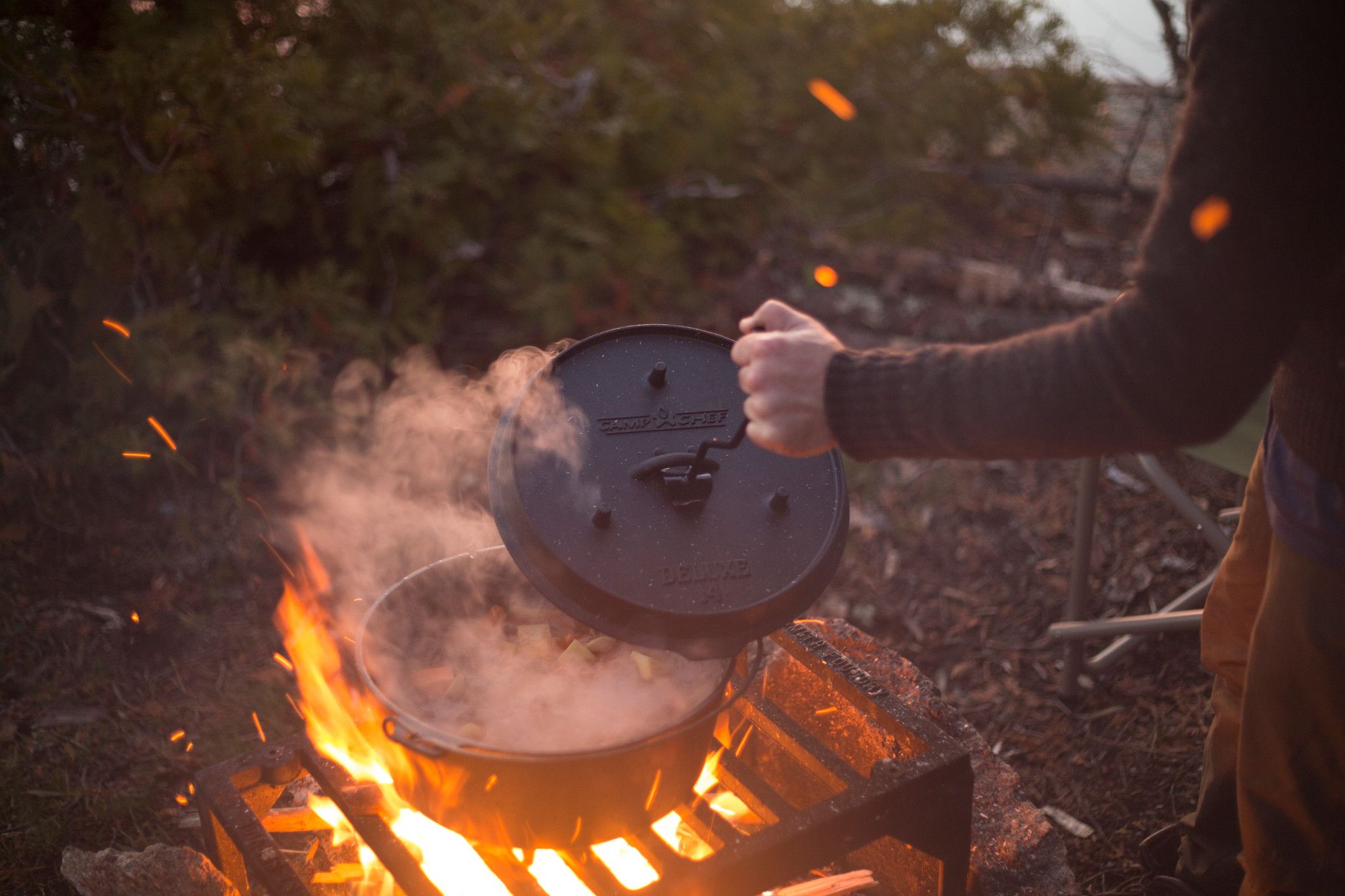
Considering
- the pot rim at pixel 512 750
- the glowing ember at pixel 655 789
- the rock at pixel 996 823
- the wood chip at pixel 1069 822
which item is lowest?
the wood chip at pixel 1069 822

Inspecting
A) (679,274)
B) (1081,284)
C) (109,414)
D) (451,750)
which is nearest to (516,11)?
(679,274)

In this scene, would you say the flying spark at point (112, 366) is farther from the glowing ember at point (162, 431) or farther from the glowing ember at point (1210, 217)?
the glowing ember at point (1210, 217)

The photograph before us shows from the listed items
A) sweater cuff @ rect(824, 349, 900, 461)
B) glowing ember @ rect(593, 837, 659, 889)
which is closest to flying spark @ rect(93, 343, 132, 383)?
glowing ember @ rect(593, 837, 659, 889)

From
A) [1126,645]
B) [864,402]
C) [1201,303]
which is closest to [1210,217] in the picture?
[1201,303]

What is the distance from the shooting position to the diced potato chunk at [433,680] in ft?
6.08

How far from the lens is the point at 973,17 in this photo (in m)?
5.64

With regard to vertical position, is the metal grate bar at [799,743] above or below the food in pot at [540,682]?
below

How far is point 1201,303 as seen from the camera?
3.74ft

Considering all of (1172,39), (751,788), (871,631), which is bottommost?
(871,631)

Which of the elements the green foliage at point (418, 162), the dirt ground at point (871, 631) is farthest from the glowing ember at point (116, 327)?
the dirt ground at point (871, 631)

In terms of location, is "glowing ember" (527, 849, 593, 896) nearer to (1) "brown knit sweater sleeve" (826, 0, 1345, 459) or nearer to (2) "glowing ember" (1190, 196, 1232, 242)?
(1) "brown knit sweater sleeve" (826, 0, 1345, 459)

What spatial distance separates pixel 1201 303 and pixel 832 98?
528 centimetres

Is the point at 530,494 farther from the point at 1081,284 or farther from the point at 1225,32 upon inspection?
the point at 1081,284

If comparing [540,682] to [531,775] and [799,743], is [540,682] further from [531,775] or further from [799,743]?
[799,743]
